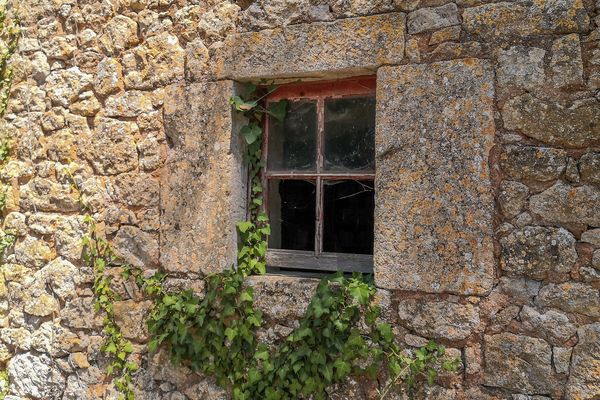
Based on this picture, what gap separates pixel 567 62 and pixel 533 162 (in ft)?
1.31

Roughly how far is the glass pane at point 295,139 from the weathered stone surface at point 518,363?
1.19 metres

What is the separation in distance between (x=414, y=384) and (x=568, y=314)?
2.22 feet

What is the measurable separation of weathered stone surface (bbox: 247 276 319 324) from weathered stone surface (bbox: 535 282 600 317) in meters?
0.95

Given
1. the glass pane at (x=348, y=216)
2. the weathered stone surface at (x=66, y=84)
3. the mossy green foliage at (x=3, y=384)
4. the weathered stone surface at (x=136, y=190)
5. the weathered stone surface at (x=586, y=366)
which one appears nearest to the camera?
the weathered stone surface at (x=586, y=366)

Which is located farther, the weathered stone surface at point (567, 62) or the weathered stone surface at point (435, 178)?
the weathered stone surface at point (435, 178)

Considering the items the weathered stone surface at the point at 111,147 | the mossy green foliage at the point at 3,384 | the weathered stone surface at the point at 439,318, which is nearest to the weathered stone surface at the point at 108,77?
the weathered stone surface at the point at 111,147

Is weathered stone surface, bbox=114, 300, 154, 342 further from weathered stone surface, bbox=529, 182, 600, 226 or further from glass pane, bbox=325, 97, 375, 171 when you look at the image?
weathered stone surface, bbox=529, 182, 600, 226

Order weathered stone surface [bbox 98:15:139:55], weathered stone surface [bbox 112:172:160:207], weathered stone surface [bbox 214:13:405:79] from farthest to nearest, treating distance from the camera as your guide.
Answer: weathered stone surface [bbox 98:15:139:55] < weathered stone surface [bbox 112:172:160:207] < weathered stone surface [bbox 214:13:405:79]

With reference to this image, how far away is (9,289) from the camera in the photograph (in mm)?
3246

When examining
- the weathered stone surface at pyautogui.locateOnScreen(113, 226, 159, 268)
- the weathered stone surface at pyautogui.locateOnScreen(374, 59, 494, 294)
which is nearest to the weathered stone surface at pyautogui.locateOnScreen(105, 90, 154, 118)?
the weathered stone surface at pyautogui.locateOnScreen(113, 226, 159, 268)

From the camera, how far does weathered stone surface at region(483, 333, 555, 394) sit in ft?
6.73

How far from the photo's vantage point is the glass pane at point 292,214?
2721mm

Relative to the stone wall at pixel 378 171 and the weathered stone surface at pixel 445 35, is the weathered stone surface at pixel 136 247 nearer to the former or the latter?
the stone wall at pixel 378 171

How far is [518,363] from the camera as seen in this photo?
6.87 feet
